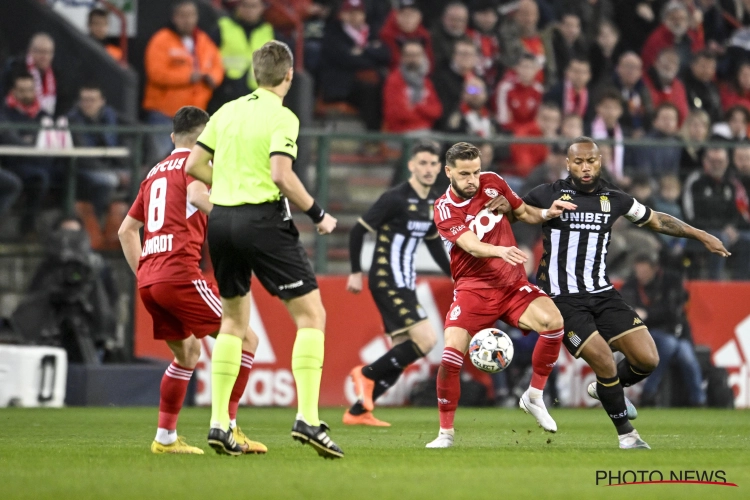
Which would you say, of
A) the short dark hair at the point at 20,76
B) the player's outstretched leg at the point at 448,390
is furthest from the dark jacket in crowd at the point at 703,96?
the player's outstretched leg at the point at 448,390

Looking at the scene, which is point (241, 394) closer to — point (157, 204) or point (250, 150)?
point (157, 204)

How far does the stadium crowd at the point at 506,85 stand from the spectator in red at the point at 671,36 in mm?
25

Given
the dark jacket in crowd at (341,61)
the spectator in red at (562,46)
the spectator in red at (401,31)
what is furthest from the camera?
the spectator in red at (562,46)

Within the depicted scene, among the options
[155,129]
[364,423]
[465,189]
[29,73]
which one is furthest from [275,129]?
[29,73]

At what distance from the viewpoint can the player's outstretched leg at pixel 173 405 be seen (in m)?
7.87

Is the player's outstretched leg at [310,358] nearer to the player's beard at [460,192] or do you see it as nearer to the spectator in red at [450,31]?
the player's beard at [460,192]

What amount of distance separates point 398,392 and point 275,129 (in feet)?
25.8

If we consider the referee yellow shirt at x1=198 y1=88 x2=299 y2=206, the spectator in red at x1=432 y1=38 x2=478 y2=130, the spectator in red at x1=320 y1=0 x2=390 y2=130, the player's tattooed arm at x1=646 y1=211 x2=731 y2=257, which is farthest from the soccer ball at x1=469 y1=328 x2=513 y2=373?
the spectator in red at x1=320 y1=0 x2=390 y2=130

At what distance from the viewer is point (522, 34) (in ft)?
58.6

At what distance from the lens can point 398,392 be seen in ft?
47.8

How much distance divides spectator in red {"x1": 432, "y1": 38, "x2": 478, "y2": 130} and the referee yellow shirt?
9.47 m

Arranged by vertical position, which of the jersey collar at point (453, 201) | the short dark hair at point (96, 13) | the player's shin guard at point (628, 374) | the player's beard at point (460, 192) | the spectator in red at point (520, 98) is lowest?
the player's shin guard at point (628, 374)

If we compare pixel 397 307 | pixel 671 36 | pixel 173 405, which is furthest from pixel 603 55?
pixel 173 405

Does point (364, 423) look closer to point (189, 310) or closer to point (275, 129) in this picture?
point (189, 310)
